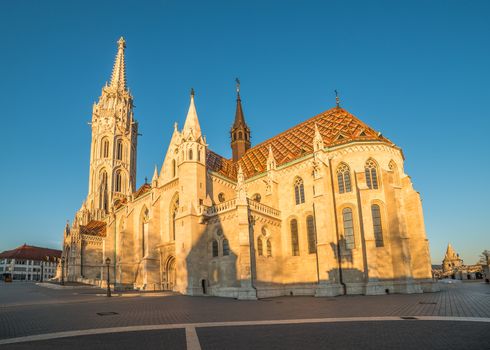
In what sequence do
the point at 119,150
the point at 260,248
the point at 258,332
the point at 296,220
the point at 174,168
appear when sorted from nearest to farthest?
1. the point at 258,332
2. the point at 260,248
3. the point at 296,220
4. the point at 174,168
5. the point at 119,150

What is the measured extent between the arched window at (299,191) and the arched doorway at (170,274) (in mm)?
14458

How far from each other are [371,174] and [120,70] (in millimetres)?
68719

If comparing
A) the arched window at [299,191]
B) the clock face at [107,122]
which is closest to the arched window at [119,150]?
the clock face at [107,122]

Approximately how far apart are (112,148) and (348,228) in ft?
179

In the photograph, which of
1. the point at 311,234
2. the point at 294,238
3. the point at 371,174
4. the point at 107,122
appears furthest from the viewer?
the point at 107,122

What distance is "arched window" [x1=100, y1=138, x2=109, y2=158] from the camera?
66875 millimetres

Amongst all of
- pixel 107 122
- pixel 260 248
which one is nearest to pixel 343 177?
pixel 260 248

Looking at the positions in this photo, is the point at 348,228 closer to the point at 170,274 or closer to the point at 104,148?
the point at 170,274

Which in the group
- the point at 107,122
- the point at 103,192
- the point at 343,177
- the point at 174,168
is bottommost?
the point at 343,177

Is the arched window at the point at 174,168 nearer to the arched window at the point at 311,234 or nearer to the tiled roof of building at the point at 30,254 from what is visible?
the arched window at the point at 311,234

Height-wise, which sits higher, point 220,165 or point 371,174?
point 220,165

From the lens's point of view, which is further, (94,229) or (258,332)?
(94,229)

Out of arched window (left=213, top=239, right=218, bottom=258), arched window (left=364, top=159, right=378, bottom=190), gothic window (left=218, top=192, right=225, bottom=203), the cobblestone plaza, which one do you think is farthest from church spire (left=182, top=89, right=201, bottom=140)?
the cobblestone plaza

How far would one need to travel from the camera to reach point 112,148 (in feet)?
221
